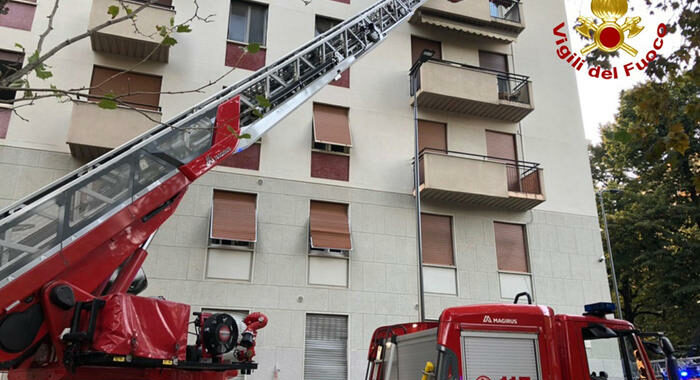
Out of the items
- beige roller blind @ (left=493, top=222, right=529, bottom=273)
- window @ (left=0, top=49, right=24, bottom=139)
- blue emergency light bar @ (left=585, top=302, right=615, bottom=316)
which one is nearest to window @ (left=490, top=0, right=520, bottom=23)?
beige roller blind @ (left=493, top=222, right=529, bottom=273)

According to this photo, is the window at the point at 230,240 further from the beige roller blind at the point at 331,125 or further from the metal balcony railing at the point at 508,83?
the metal balcony railing at the point at 508,83

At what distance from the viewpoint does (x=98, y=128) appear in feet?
39.1

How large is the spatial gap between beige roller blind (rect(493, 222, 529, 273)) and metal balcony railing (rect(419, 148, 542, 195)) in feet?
3.75

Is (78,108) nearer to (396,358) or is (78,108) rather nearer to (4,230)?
(4,230)

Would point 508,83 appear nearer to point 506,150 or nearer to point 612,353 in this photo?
point 506,150

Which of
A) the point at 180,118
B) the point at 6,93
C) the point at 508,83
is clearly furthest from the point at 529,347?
the point at 508,83

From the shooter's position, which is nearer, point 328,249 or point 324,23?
point 328,249

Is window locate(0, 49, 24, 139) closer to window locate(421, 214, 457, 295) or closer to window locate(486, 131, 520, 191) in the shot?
window locate(421, 214, 457, 295)

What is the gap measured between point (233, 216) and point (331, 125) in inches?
148

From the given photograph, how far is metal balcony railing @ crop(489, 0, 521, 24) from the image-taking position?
1734 cm

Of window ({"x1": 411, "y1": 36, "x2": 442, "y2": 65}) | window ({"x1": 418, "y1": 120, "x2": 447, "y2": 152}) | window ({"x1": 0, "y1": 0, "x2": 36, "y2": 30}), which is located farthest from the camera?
window ({"x1": 411, "y1": 36, "x2": 442, "y2": 65})

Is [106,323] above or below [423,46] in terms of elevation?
below

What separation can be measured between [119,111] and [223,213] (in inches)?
131

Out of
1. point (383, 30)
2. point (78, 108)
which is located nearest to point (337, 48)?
point (383, 30)
